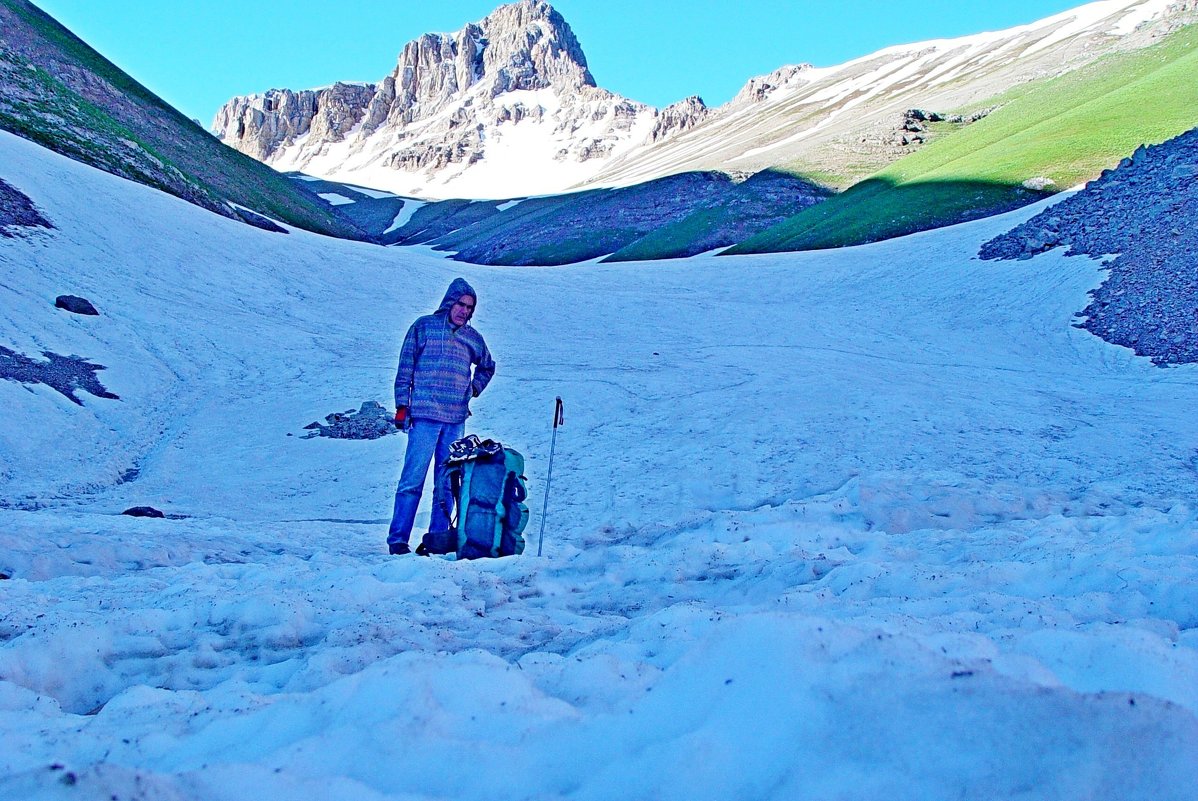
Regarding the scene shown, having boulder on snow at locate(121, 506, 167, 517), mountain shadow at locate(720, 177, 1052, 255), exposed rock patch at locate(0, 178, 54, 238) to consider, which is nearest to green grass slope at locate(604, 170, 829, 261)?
mountain shadow at locate(720, 177, 1052, 255)

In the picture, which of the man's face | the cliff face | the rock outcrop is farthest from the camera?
the cliff face

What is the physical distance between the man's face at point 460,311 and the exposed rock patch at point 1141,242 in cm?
1262

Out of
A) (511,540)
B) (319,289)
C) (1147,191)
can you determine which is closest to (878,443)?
(511,540)

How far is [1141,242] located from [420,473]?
1879 cm

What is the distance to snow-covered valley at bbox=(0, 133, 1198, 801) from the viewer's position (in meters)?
2.15

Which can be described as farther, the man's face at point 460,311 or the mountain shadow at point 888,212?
the mountain shadow at point 888,212

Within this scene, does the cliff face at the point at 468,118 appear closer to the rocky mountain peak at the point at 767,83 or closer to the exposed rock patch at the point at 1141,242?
the rocky mountain peak at the point at 767,83

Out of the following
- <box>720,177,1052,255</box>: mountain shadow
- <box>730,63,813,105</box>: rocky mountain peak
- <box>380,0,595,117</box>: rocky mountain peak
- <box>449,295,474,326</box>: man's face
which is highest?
<box>380,0,595,117</box>: rocky mountain peak

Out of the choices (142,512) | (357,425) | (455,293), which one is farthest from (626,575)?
(357,425)

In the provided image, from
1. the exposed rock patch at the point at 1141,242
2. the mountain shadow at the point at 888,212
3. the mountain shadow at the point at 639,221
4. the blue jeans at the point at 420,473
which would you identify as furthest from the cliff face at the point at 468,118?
the blue jeans at the point at 420,473

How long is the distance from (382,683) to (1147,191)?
2417 centimetres

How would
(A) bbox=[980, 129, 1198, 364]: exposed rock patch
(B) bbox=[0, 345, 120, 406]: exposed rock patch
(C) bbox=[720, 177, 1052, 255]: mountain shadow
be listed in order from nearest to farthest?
1. (B) bbox=[0, 345, 120, 406]: exposed rock patch
2. (A) bbox=[980, 129, 1198, 364]: exposed rock patch
3. (C) bbox=[720, 177, 1052, 255]: mountain shadow

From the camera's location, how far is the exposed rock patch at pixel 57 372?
38.5 ft

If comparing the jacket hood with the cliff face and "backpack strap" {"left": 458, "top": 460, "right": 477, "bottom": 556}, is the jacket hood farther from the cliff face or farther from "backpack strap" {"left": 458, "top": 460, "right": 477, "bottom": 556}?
the cliff face
